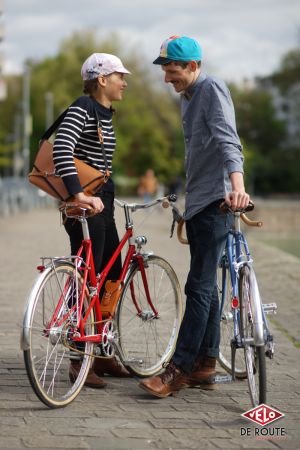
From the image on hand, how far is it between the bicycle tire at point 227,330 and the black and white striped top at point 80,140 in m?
0.92

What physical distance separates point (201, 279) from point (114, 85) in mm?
1223

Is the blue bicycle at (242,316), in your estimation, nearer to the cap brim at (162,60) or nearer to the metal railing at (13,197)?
the cap brim at (162,60)

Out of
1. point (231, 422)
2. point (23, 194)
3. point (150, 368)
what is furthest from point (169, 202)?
point (23, 194)

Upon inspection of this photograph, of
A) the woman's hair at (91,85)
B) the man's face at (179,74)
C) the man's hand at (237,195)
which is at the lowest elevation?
the man's hand at (237,195)

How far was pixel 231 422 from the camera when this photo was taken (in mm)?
5242

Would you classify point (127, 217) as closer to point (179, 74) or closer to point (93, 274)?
point (93, 274)

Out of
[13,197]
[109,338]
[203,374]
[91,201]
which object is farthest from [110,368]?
[13,197]

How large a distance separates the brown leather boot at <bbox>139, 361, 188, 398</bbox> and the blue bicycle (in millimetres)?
316

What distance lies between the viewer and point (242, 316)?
5738 millimetres

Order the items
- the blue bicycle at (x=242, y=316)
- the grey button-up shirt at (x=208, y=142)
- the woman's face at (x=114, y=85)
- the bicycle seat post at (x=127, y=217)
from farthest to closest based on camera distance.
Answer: the bicycle seat post at (x=127, y=217)
the woman's face at (x=114, y=85)
the grey button-up shirt at (x=208, y=142)
the blue bicycle at (x=242, y=316)

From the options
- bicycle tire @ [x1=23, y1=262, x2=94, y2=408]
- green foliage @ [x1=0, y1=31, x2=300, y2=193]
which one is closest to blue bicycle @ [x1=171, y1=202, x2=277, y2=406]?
bicycle tire @ [x1=23, y1=262, x2=94, y2=408]

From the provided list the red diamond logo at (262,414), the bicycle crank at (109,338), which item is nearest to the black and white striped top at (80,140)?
the bicycle crank at (109,338)

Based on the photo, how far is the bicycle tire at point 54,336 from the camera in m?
5.29

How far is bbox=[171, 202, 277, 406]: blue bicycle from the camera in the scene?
539 cm
